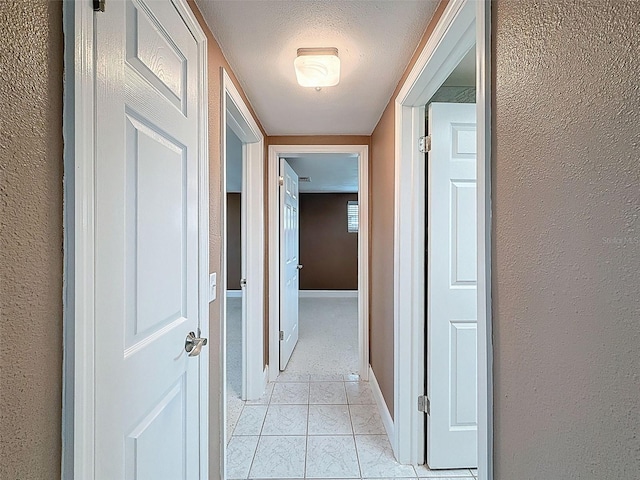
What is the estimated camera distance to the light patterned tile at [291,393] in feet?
8.23

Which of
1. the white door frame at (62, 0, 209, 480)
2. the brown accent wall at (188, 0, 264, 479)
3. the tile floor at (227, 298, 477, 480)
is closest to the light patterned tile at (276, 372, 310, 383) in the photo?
the tile floor at (227, 298, 477, 480)

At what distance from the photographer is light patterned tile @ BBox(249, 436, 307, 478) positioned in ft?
5.75

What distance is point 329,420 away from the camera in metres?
2.24

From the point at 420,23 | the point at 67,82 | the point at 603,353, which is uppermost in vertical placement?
the point at 420,23

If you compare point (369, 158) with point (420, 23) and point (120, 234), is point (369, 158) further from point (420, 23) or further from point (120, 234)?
point (120, 234)

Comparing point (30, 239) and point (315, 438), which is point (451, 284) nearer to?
point (315, 438)

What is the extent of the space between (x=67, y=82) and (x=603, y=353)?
41.1 inches

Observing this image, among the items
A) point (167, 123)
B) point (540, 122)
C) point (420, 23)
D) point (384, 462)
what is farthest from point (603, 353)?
point (384, 462)

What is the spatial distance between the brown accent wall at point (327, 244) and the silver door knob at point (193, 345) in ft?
18.3

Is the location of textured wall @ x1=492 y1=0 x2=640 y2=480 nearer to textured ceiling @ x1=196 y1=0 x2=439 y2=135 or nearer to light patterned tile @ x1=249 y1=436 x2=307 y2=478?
textured ceiling @ x1=196 y1=0 x2=439 y2=135

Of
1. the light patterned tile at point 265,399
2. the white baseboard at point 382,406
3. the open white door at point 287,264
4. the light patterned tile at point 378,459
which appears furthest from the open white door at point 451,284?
the open white door at point 287,264

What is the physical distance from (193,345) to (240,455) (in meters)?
1.12

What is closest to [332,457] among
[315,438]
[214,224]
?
[315,438]

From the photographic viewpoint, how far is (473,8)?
0.98 metres
